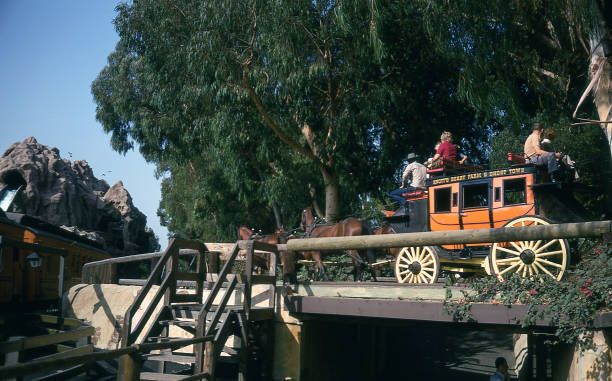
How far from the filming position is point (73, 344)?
11.6 meters

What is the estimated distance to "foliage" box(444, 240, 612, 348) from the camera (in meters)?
6.07

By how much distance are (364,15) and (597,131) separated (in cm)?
641

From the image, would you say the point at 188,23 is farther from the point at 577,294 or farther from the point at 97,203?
the point at 97,203

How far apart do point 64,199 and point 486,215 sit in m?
31.0

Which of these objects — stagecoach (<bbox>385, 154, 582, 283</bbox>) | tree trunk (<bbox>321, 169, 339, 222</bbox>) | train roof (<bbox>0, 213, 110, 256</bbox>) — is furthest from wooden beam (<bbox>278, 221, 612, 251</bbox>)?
train roof (<bbox>0, 213, 110, 256</bbox>)

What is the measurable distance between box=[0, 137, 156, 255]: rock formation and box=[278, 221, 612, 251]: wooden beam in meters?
24.2

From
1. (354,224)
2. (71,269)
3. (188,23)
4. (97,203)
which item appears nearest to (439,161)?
(354,224)

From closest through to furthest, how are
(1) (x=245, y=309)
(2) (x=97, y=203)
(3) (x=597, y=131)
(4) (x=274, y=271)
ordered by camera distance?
(1) (x=245, y=309)
(4) (x=274, y=271)
(3) (x=597, y=131)
(2) (x=97, y=203)

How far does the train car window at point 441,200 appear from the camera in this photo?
9266mm

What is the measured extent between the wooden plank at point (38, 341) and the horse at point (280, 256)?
10.3ft

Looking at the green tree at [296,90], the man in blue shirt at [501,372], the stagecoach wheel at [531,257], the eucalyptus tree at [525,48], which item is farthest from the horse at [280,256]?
the eucalyptus tree at [525,48]

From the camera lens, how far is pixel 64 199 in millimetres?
33719

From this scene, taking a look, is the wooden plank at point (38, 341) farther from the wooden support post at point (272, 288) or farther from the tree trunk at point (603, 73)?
the tree trunk at point (603, 73)

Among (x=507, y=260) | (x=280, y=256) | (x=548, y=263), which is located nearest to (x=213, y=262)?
(x=280, y=256)
